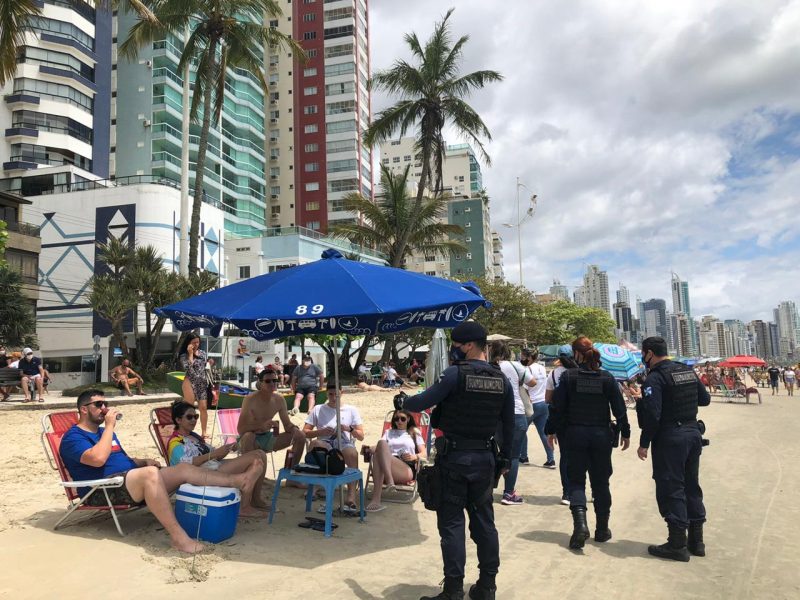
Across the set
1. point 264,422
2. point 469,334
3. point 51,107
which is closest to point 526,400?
point 264,422

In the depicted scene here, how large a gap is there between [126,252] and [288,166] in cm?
4227

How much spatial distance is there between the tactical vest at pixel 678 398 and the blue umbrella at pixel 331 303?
1748 mm

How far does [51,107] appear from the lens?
4219 centimetres

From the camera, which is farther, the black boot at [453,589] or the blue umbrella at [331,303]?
the blue umbrella at [331,303]

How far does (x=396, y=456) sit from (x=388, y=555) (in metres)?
1.83

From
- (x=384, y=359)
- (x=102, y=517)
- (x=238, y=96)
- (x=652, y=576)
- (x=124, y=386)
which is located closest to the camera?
(x=652, y=576)

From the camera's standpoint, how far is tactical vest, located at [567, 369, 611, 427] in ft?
15.6

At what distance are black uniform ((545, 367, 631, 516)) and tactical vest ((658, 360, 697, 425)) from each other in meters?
0.33

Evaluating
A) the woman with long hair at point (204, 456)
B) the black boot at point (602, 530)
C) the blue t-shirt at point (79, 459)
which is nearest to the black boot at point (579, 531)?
the black boot at point (602, 530)

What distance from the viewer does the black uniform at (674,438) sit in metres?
4.46

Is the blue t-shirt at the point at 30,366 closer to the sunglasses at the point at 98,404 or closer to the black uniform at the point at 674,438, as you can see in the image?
the sunglasses at the point at 98,404

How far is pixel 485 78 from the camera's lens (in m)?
23.2

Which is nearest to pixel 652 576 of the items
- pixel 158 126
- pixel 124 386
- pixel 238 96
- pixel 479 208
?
pixel 124 386

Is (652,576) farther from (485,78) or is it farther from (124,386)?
(485,78)
